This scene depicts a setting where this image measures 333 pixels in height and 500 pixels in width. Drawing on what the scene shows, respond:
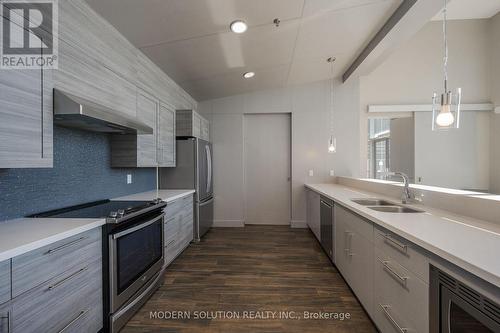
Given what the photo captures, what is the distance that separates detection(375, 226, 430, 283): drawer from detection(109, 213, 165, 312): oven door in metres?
1.90

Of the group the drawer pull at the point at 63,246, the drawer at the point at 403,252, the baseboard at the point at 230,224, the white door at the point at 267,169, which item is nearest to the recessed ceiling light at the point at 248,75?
the white door at the point at 267,169

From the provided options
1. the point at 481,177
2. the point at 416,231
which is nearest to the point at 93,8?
the point at 416,231

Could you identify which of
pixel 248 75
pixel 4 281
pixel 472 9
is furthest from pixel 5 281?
pixel 472 9

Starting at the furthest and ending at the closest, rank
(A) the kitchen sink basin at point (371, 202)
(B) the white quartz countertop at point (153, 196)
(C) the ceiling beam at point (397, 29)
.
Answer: (B) the white quartz countertop at point (153, 196), (A) the kitchen sink basin at point (371, 202), (C) the ceiling beam at point (397, 29)

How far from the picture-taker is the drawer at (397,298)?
48.5 inches

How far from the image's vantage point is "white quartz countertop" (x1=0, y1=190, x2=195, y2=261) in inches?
43.1

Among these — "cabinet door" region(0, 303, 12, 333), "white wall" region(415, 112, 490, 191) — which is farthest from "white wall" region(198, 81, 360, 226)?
"cabinet door" region(0, 303, 12, 333)

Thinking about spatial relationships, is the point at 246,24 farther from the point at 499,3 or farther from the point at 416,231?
the point at 499,3

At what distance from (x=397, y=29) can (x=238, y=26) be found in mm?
1872

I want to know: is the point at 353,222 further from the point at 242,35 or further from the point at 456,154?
the point at 456,154

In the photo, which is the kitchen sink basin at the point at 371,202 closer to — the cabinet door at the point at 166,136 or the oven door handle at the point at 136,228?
the oven door handle at the point at 136,228

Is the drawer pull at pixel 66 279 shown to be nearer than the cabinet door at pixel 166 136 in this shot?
Yes

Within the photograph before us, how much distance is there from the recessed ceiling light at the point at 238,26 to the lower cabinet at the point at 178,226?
2.13 m

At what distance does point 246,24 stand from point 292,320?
290 cm
